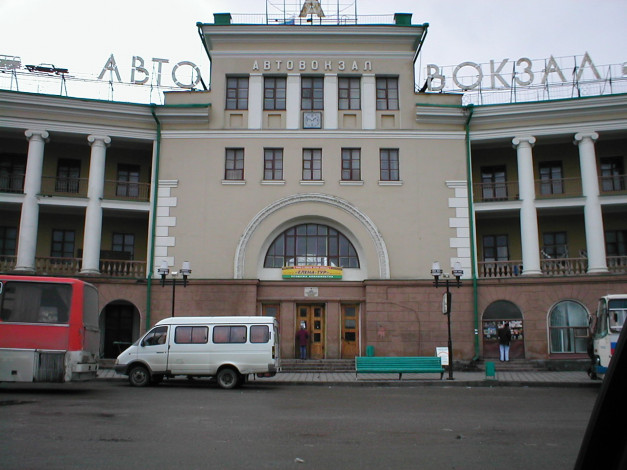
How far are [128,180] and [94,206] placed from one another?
3285 mm

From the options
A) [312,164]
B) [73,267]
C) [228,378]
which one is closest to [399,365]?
[228,378]

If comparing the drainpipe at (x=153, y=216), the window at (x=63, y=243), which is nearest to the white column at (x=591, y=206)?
the drainpipe at (x=153, y=216)

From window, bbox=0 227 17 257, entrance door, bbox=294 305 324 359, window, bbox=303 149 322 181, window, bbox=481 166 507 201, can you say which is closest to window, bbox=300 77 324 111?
window, bbox=303 149 322 181

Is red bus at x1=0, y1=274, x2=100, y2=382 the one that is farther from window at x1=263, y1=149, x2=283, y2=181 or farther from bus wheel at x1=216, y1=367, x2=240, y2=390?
window at x1=263, y1=149, x2=283, y2=181

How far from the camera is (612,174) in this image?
29.8 m

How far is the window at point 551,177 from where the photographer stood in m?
29.9

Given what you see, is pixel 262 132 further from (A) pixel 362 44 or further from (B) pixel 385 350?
(B) pixel 385 350

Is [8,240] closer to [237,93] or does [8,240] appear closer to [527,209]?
[237,93]

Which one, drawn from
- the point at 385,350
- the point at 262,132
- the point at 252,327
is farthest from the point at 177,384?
the point at 262,132

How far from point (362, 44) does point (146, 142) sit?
12.0 meters

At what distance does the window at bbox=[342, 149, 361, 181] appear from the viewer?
95.3 ft

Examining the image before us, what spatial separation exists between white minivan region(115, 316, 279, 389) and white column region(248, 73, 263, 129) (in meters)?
12.3

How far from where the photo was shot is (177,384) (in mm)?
21406

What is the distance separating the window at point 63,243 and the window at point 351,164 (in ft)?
46.8
